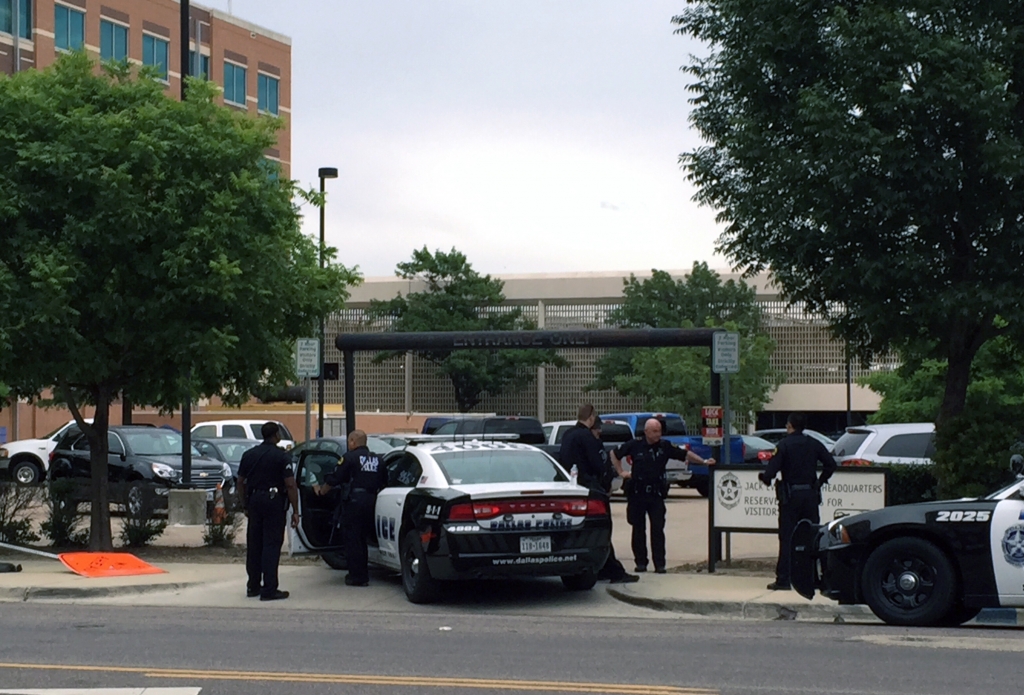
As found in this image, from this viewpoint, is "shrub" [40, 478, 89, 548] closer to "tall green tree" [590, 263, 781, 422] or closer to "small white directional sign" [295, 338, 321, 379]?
"small white directional sign" [295, 338, 321, 379]

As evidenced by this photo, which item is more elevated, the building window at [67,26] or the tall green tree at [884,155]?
the building window at [67,26]

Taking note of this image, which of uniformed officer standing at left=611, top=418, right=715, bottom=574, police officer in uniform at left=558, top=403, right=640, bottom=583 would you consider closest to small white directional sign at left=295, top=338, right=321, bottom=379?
police officer in uniform at left=558, top=403, right=640, bottom=583

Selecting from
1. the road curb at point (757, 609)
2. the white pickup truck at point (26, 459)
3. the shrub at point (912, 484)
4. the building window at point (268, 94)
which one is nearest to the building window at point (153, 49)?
the building window at point (268, 94)

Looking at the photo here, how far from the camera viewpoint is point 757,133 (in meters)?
16.6

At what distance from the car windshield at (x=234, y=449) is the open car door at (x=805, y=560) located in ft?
68.3

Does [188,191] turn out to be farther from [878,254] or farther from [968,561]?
[968,561]

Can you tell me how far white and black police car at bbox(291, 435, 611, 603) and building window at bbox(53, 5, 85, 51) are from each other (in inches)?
1630

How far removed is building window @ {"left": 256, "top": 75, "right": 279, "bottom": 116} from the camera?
204 ft

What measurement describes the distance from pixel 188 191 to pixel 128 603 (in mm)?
4962

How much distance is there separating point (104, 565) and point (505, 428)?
561 inches

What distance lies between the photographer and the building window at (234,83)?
5956 centimetres

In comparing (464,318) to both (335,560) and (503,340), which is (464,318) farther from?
(335,560)

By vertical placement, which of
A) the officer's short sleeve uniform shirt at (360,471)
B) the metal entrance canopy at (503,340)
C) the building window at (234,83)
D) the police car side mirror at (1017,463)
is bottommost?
the officer's short sleeve uniform shirt at (360,471)

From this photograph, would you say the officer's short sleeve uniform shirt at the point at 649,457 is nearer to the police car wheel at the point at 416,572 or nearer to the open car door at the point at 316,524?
the police car wheel at the point at 416,572
